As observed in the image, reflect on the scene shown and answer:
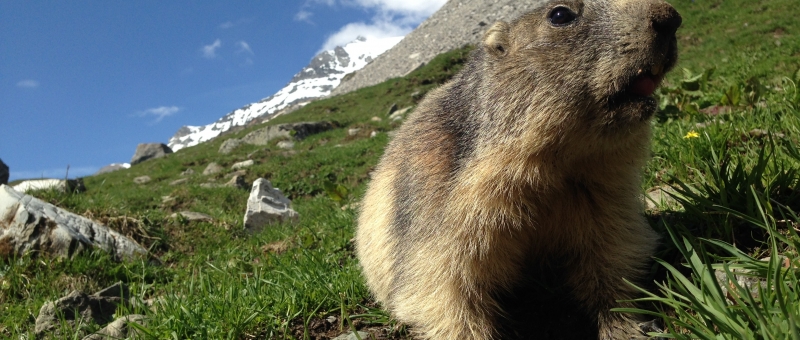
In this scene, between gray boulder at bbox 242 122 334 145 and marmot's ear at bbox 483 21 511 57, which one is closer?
marmot's ear at bbox 483 21 511 57

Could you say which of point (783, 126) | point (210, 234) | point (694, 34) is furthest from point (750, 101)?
point (694, 34)

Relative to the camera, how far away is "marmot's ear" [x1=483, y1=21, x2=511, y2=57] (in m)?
3.61

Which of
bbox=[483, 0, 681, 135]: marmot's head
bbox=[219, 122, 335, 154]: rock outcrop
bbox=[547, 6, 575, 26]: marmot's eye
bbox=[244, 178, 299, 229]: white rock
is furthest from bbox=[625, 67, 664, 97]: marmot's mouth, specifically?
bbox=[219, 122, 335, 154]: rock outcrop

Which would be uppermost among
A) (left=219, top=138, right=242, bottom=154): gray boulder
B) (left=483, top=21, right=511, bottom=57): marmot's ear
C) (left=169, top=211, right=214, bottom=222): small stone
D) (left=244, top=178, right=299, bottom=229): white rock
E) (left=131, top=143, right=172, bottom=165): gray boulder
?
(left=131, top=143, right=172, bottom=165): gray boulder

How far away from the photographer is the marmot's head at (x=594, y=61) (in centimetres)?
292

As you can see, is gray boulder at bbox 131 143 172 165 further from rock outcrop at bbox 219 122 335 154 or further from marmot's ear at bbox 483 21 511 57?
marmot's ear at bbox 483 21 511 57

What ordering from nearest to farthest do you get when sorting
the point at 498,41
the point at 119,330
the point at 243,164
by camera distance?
1. the point at 498,41
2. the point at 119,330
3. the point at 243,164

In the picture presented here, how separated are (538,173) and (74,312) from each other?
4381 mm

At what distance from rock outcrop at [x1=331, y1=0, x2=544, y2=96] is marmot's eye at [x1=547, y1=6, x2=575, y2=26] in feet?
146

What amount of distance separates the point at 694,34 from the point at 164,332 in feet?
75.5

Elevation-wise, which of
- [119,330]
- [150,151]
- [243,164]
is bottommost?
[243,164]

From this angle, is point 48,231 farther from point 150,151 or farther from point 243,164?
point 150,151

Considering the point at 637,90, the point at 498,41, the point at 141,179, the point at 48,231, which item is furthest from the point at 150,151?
the point at 637,90

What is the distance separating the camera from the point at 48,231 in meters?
7.42
